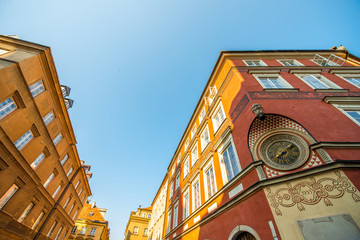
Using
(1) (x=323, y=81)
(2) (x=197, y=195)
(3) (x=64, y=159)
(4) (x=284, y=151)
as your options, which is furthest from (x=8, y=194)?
(1) (x=323, y=81)

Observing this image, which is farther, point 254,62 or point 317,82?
point 254,62

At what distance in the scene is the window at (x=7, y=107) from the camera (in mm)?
9714

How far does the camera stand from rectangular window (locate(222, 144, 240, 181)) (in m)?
7.85

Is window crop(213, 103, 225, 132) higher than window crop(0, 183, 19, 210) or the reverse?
higher

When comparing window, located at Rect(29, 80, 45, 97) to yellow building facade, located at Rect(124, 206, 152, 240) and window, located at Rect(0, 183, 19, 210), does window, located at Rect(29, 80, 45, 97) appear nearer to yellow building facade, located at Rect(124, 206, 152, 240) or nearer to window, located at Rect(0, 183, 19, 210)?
window, located at Rect(0, 183, 19, 210)

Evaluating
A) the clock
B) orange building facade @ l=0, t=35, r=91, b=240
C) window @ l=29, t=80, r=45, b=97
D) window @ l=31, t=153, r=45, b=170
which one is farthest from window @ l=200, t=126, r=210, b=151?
window @ l=31, t=153, r=45, b=170

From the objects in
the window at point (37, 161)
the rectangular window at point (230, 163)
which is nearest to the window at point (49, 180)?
the window at point (37, 161)

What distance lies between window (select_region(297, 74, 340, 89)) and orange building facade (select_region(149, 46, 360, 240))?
0.06 m

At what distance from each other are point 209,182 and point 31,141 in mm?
14463

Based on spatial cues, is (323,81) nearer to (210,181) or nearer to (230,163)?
(230,163)

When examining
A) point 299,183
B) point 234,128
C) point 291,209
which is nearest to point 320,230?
point 291,209

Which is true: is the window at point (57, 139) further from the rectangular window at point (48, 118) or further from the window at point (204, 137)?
the window at point (204, 137)

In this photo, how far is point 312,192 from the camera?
16.0 feet

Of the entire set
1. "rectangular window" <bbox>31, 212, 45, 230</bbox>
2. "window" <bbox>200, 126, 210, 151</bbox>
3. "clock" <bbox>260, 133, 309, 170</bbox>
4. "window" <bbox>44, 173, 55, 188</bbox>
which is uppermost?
"window" <bbox>200, 126, 210, 151</bbox>
